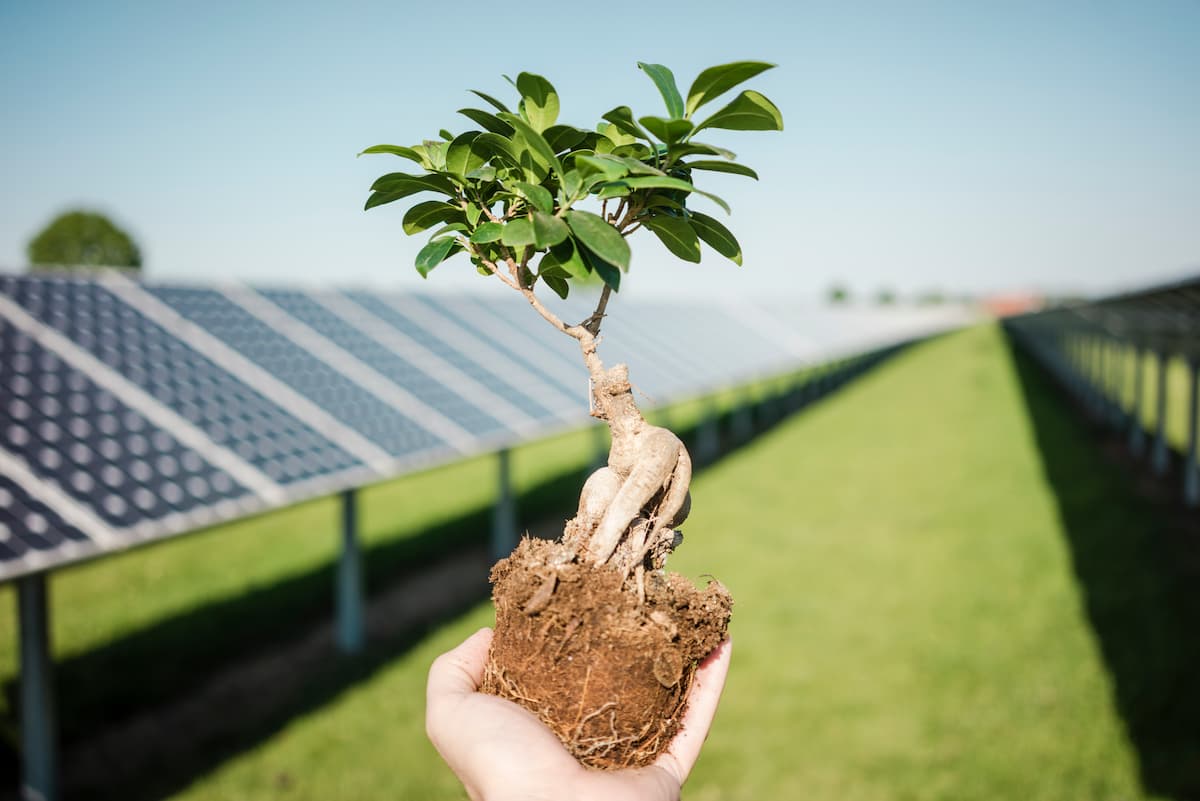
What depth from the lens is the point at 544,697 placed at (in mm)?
2035

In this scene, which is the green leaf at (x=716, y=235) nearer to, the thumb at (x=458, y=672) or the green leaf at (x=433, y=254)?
the green leaf at (x=433, y=254)

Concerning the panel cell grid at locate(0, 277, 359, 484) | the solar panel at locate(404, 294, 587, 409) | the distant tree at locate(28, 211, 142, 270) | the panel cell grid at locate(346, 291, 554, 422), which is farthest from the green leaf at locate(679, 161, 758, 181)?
the distant tree at locate(28, 211, 142, 270)

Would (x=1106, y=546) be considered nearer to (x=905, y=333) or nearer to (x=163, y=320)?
(x=163, y=320)

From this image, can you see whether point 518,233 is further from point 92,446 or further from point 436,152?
point 92,446

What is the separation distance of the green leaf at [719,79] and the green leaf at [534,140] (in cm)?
32

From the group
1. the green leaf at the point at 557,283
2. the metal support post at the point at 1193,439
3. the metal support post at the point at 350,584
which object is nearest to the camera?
the green leaf at the point at 557,283

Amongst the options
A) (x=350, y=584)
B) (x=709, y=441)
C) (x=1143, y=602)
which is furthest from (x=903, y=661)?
(x=709, y=441)

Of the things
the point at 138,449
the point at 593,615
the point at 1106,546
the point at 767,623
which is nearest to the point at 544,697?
the point at 593,615

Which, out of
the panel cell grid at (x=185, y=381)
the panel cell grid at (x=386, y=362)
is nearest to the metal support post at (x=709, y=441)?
the panel cell grid at (x=386, y=362)

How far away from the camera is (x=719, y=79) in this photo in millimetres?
1748

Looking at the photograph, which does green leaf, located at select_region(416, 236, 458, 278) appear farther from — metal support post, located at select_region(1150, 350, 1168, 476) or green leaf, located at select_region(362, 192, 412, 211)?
metal support post, located at select_region(1150, 350, 1168, 476)

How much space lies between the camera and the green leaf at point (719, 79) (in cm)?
169

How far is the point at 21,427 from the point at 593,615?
13.0ft

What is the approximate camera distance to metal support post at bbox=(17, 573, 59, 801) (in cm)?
459
